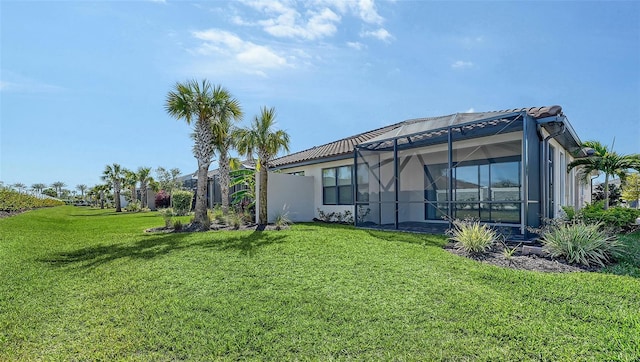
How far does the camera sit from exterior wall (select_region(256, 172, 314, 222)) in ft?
49.0

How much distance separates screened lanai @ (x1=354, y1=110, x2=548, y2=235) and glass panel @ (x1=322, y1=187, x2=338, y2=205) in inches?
74.3

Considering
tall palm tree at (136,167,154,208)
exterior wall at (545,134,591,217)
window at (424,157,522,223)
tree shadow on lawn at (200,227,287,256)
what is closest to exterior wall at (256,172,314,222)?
tree shadow on lawn at (200,227,287,256)

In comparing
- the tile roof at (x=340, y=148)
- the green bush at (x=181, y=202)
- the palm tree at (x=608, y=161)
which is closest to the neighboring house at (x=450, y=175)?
the tile roof at (x=340, y=148)

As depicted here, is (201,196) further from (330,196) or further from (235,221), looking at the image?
(330,196)

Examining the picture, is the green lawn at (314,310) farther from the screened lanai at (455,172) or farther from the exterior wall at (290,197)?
the exterior wall at (290,197)

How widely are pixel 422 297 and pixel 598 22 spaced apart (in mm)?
12511

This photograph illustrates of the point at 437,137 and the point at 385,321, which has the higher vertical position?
the point at 437,137

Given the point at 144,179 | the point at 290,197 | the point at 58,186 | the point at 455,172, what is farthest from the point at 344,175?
the point at 58,186

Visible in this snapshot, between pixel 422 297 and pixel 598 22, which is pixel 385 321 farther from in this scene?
pixel 598 22

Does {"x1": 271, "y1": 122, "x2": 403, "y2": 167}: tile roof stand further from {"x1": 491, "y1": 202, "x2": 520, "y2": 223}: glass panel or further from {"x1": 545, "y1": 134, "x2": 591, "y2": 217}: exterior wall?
{"x1": 545, "y1": 134, "x2": 591, "y2": 217}: exterior wall

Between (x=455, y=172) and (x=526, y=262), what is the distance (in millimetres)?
6686

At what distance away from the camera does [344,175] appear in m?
15.4

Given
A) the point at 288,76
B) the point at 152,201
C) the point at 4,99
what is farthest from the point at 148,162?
the point at 288,76

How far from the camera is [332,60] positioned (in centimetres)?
1219
